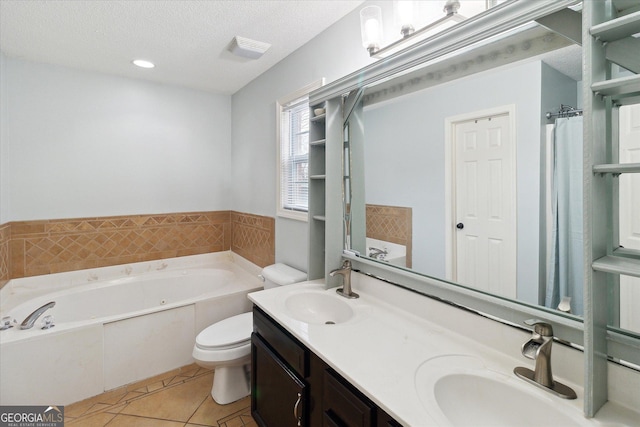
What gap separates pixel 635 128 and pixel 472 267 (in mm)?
625

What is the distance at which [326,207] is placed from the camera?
1778mm

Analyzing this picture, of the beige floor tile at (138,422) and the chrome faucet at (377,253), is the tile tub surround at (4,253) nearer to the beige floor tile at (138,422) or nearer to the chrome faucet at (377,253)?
the beige floor tile at (138,422)

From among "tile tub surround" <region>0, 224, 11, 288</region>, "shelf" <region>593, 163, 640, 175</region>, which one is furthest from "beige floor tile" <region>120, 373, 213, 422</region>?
"shelf" <region>593, 163, 640, 175</region>

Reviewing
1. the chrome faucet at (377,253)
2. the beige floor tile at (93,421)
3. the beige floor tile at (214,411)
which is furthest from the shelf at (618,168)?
the beige floor tile at (93,421)

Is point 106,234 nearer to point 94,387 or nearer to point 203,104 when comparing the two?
point 94,387

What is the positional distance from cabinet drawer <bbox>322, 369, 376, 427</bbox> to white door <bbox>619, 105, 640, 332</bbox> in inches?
29.3

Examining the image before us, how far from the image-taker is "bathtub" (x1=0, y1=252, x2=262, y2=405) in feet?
6.28

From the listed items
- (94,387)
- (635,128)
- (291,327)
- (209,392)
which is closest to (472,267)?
(635,128)

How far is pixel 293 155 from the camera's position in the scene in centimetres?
245

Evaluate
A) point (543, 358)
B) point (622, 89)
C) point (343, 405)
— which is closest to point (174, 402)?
point (343, 405)

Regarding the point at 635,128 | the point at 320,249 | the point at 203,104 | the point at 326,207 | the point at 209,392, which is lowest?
the point at 209,392

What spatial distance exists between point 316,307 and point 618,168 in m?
1.41

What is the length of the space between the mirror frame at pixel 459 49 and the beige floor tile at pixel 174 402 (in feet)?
5.15

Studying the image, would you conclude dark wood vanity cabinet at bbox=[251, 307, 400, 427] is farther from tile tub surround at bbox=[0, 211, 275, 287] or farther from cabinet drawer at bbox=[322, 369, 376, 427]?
tile tub surround at bbox=[0, 211, 275, 287]
